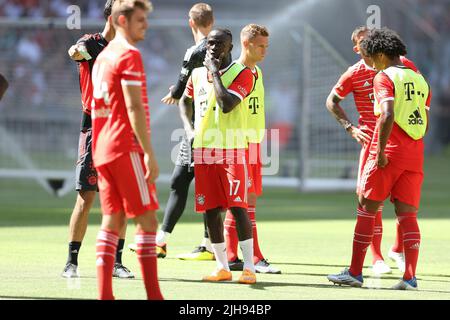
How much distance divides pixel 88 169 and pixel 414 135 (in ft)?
8.28

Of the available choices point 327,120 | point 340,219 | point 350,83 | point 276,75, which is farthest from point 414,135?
point 276,75

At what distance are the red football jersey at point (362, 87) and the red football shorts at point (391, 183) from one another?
1.10 m

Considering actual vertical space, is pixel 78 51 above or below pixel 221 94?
above

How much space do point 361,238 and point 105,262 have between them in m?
2.46

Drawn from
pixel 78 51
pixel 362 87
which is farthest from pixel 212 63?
pixel 362 87

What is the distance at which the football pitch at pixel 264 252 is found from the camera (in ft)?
27.0

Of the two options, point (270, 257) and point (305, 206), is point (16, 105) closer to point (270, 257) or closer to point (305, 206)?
point (305, 206)

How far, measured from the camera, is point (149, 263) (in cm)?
710

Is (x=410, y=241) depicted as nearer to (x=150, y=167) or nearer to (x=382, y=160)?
(x=382, y=160)

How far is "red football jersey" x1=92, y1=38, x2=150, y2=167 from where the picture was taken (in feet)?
22.9

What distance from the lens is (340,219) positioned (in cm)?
1461

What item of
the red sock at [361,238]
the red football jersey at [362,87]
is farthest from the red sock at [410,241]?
the red football jersey at [362,87]

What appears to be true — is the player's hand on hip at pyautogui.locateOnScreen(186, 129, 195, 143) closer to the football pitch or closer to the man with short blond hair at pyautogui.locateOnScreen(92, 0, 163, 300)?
the football pitch

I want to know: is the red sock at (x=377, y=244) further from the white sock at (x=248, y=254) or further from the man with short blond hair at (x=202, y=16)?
the man with short blond hair at (x=202, y=16)
